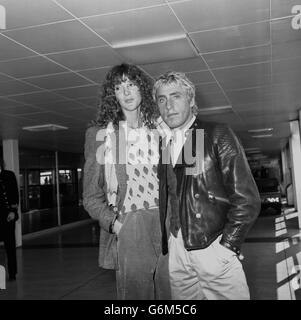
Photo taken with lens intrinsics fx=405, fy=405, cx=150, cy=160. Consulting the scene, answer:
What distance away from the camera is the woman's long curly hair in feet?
4.91

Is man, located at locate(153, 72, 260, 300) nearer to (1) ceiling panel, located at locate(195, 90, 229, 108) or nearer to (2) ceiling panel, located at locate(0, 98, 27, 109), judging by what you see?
(1) ceiling panel, located at locate(195, 90, 229, 108)

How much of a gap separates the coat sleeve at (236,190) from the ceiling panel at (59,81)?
333cm

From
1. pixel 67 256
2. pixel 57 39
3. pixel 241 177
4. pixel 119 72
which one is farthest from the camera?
pixel 67 256

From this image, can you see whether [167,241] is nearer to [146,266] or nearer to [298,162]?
[146,266]

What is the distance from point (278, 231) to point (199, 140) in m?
7.71

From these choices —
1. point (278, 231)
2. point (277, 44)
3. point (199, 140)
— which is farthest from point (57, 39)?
point (278, 231)

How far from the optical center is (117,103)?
5.01 ft

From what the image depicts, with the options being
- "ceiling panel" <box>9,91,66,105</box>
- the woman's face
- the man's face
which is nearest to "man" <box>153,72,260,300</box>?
the man's face

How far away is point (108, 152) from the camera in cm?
146

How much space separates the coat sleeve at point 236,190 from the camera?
1.35 m

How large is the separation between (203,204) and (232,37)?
2544mm

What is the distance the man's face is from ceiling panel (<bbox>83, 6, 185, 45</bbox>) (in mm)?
1604

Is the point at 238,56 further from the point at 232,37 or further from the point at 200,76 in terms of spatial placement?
the point at 200,76

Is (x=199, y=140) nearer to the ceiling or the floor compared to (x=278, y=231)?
nearer to the ceiling
